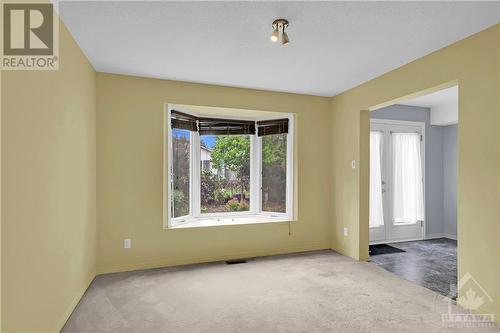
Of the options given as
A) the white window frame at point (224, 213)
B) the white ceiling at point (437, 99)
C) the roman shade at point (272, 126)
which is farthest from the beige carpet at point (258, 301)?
the white ceiling at point (437, 99)

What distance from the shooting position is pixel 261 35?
249 centimetres

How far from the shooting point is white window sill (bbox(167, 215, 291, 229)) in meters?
3.91

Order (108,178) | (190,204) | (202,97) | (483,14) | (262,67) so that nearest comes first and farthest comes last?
(483,14)
(262,67)
(108,178)
(202,97)
(190,204)

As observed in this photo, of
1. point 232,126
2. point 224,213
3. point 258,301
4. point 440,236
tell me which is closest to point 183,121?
point 232,126

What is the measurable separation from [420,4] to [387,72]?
1.44 m

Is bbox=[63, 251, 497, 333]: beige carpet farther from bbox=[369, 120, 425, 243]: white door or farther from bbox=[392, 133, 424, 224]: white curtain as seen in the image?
bbox=[392, 133, 424, 224]: white curtain

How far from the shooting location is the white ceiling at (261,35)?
6.85 feet

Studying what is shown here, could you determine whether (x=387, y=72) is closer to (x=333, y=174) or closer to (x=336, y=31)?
(x=336, y=31)

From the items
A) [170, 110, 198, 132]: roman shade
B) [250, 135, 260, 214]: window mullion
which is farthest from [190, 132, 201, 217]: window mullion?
[250, 135, 260, 214]: window mullion

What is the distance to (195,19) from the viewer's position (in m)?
2.23

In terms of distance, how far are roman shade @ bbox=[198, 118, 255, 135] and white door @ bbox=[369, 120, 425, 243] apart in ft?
7.30

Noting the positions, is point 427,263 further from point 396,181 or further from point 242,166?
point 242,166

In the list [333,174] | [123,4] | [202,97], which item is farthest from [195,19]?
[333,174]

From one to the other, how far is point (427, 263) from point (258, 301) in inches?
Answer: 105
